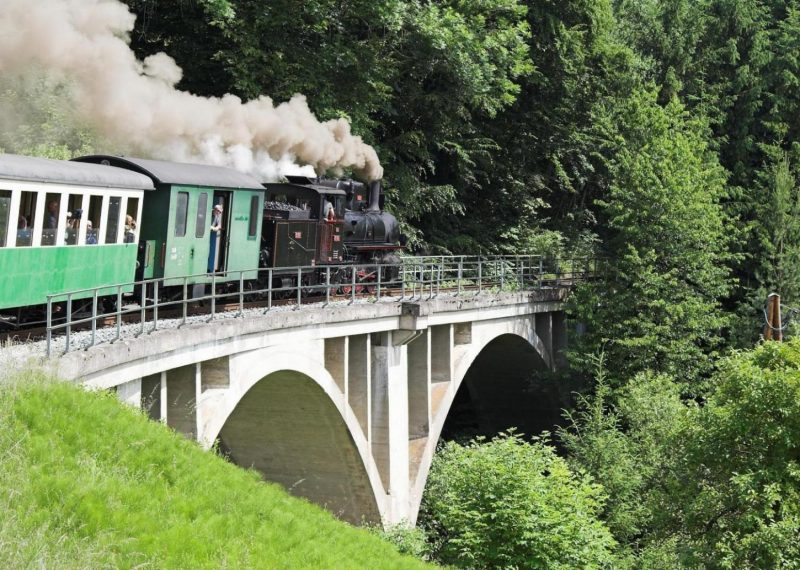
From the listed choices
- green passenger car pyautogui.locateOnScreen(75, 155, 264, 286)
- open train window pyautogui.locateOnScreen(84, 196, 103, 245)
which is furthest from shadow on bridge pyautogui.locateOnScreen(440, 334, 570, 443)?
open train window pyautogui.locateOnScreen(84, 196, 103, 245)

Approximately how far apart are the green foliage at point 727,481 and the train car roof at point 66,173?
13656mm

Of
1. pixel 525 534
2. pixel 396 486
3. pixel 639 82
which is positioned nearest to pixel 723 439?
pixel 525 534

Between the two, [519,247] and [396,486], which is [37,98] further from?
[519,247]

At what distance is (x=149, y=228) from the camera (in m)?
19.2

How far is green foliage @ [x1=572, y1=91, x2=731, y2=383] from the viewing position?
35969mm

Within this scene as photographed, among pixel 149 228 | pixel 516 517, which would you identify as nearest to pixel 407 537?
pixel 516 517

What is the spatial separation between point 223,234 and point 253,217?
1.18m

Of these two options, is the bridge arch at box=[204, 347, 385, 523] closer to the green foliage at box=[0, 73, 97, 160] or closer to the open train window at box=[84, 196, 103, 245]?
the open train window at box=[84, 196, 103, 245]

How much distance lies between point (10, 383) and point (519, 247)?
112 feet

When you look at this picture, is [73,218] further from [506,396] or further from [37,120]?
[506,396]

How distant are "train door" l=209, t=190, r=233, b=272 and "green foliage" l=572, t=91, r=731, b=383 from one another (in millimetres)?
17515

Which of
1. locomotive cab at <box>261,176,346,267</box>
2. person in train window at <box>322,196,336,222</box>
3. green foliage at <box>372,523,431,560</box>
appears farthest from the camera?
person in train window at <box>322,196,336,222</box>

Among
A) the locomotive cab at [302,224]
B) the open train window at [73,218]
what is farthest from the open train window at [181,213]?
the locomotive cab at [302,224]

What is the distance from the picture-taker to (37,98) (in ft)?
104
